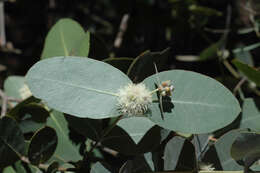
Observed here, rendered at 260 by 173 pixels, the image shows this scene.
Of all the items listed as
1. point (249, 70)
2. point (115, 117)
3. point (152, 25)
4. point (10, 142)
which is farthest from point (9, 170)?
point (152, 25)

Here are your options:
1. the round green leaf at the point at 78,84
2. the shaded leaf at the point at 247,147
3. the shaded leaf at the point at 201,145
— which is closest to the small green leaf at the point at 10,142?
the round green leaf at the point at 78,84

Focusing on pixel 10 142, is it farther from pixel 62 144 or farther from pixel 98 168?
pixel 98 168

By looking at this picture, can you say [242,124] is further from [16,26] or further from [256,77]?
[16,26]

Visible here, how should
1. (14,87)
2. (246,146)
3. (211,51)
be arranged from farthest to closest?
(211,51), (14,87), (246,146)

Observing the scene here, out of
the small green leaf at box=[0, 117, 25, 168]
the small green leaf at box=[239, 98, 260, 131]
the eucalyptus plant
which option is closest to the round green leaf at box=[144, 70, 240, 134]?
the eucalyptus plant

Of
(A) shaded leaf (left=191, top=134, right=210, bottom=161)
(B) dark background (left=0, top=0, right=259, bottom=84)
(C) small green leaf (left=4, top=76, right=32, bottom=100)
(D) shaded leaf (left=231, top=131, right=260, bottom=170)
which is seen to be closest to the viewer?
(D) shaded leaf (left=231, top=131, right=260, bottom=170)

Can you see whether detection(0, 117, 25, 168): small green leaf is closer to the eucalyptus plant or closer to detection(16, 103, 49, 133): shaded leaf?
the eucalyptus plant

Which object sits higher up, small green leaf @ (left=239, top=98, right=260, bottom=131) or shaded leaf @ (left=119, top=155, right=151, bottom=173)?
small green leaf @ (left=239, top=98, right=260, bottom=131)

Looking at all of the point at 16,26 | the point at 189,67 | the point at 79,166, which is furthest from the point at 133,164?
the point at 16,26

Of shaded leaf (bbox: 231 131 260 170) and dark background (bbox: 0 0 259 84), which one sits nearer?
shaded leaf (bbox: 231 131 260 170)
